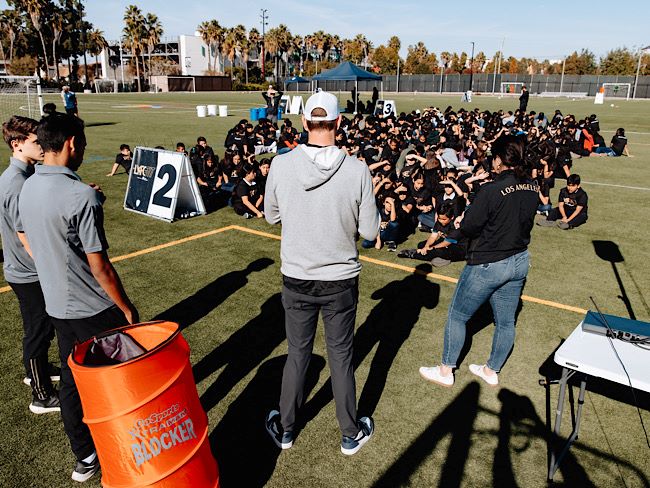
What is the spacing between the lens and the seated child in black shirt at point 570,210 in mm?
9320

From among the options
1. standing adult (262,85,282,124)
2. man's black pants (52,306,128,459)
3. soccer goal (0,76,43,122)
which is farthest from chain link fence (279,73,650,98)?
man's black pants (52,306,128,459)

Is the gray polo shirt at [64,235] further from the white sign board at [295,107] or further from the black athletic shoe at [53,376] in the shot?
the white sign board at [295,107]

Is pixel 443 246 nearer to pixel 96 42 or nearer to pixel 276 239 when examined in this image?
pixel 276 239

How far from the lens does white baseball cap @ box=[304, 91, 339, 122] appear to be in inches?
107

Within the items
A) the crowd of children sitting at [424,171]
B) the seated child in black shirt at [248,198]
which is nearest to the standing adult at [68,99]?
the crowd of children sitting at [424,171]

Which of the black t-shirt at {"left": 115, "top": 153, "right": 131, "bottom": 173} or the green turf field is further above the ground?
the black t-shirt at {"left": 115, "top": 153, "right": 131, "bottom": 173}

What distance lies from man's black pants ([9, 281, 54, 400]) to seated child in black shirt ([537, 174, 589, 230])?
8823mm

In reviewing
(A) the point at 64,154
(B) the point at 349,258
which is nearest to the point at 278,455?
(B) the point at 349,258

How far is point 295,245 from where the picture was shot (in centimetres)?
293

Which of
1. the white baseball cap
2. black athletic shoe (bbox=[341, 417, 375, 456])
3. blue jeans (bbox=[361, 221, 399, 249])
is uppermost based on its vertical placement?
the white baseball cap

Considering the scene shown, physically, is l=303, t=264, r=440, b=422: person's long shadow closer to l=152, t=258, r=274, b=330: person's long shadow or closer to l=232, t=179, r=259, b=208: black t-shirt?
l=152, t=258, r=274, b=330: person's long shadow

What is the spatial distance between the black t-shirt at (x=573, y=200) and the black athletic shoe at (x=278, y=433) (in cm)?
803

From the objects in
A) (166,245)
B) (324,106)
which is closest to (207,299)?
(166,245)

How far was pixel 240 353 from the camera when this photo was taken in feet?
15.6
